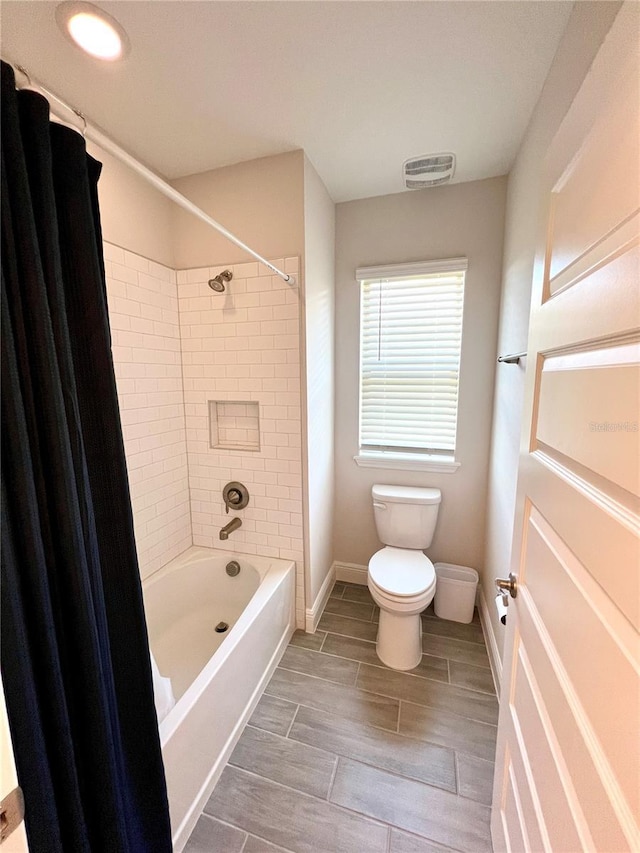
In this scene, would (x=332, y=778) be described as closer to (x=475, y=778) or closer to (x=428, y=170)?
(x=475, y=778)

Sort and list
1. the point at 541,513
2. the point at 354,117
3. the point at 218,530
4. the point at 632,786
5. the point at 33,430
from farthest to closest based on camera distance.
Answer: the point at 218,530 < the point at 354,117 < the point at 541,513 < the point at 33,430 < the point at 632,786

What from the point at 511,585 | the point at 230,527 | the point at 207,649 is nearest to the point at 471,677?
the point at 511,585

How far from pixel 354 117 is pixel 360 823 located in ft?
8.69

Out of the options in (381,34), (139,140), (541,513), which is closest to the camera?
(541,513)

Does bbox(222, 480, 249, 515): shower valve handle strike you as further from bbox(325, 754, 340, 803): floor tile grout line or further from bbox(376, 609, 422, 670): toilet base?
bbox(325, 754, 340, 803): floor tile grout line

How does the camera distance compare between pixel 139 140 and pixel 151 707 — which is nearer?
pixel 151 707

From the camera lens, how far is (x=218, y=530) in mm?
2068

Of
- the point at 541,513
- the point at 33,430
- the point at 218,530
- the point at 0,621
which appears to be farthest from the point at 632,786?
the point at 218,530

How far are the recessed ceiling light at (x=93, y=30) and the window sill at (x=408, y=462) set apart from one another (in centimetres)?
210

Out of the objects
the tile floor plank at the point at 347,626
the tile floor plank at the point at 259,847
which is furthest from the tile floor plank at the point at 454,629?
the tile floor plank at the point at 259,847

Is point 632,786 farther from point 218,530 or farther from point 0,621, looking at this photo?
point 218,530

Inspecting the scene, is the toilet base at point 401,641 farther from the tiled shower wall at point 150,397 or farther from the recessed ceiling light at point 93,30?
the recessed ceiling light at point 93,30

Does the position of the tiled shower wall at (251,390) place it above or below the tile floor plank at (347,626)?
above

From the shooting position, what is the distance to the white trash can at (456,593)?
2.03 meters
